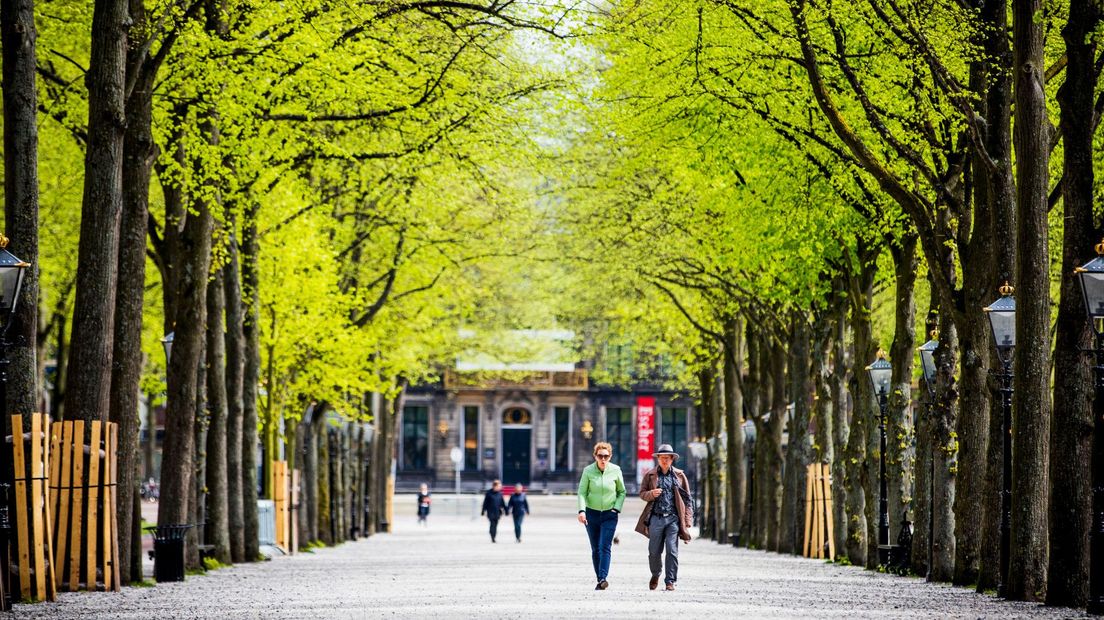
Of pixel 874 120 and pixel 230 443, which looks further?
pixel 230 443

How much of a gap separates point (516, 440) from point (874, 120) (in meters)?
76.1

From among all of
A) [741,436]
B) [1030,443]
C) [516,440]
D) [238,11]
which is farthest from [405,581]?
[516,440]

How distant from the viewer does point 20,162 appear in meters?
16.0

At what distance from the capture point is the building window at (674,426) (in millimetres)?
92750

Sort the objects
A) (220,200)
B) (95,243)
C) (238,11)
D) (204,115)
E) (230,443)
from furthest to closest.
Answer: (230,443), (220,200), (204,115), (238,11), (95,243)

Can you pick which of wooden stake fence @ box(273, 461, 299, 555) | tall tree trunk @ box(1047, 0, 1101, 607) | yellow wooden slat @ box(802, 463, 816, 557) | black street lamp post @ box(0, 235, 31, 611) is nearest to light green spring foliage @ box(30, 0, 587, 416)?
wooden stake fence @ box(273, 461, 299, 555)

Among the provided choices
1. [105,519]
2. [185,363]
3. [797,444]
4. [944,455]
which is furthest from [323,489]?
[105,519]

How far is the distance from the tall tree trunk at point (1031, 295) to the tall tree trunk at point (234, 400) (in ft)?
44.8

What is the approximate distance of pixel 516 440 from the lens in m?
92.7

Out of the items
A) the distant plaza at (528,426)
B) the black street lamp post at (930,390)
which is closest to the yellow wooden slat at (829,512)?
the black street lamp post at (930,390)

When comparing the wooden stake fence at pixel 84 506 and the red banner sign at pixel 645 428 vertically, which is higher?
the red banner sign at pixel 645 428

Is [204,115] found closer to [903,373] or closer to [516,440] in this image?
[903,373]

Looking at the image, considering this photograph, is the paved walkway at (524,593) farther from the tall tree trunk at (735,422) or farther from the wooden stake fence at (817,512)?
the tall tree trunk at (735,422)

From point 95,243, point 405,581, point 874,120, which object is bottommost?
point 405,581
